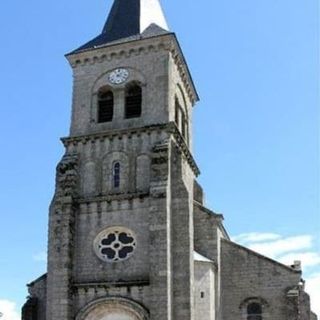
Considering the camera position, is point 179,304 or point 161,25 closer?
point 179,304

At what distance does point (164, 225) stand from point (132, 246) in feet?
6.34

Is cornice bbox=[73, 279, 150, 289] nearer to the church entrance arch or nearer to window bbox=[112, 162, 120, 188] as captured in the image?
the church entrance arch

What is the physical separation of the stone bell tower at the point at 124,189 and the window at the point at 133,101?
2.0 inches

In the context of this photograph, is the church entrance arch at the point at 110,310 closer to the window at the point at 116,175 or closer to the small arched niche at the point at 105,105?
the window at the point at 116,175

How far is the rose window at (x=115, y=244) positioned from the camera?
1065 inches

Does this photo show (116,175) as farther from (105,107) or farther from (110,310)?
(110,310)

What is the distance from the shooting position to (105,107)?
102 feet

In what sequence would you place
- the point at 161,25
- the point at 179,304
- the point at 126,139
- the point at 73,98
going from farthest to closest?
the point at 161,25, the point at 73,98, the point at 126,139, the point at 179,304

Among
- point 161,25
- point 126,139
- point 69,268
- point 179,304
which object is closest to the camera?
point 179,304

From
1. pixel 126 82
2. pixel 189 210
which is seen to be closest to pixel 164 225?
pixel 189 210

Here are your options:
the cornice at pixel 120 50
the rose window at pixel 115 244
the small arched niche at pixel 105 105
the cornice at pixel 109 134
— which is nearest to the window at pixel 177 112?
the cornice at pixel 109 134

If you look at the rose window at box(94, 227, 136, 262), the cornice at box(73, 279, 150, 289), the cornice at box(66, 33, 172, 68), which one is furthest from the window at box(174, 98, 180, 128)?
the cornice at box(73, 279, 150, 289)

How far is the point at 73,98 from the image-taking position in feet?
103

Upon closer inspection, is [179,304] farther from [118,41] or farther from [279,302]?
[118,41]
